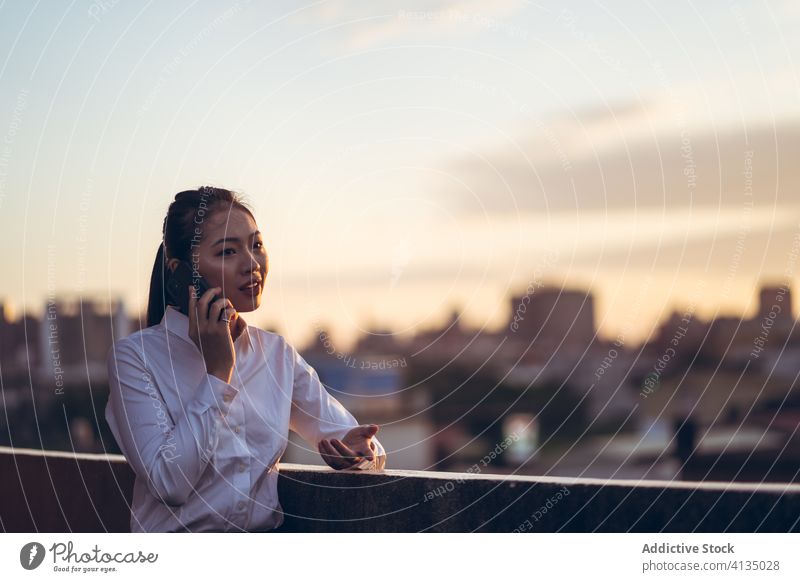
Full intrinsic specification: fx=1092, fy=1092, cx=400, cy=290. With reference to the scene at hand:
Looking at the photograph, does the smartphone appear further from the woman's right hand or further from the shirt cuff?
the shirt cuff

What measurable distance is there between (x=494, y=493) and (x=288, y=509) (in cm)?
92

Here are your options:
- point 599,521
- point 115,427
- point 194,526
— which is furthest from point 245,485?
point 599,521

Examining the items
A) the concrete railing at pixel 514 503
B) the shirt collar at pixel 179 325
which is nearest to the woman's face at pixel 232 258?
the shirt collar at pixel 179 325

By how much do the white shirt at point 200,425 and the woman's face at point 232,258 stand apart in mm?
229

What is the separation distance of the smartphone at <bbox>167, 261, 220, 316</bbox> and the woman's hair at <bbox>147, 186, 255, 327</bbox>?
3 cm

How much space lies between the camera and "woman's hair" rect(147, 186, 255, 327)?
14.4 feet

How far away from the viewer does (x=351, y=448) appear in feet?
15.1

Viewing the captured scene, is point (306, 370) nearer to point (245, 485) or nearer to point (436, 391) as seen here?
point (245, 485)

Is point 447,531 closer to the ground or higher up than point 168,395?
closer to the ground

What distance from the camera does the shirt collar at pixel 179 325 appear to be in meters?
4.36

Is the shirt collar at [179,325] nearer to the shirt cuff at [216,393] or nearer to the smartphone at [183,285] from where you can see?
the smartphone at [183,285]

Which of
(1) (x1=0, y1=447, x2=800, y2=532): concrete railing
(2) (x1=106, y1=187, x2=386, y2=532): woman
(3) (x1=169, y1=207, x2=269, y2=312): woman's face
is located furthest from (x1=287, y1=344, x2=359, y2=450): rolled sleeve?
(3) (x1=169, y1=207, x2=269, y2=312): woman's face
